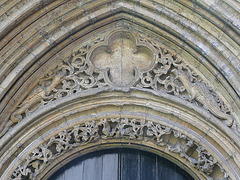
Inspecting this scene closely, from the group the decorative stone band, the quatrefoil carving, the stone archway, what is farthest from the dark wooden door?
the quatrefoil carving

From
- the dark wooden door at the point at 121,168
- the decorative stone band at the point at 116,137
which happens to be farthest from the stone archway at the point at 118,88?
the dark wooden door at the point at 121,168

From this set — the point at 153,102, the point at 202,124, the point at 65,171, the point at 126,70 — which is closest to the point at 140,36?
the point at 126,70

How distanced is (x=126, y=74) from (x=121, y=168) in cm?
140

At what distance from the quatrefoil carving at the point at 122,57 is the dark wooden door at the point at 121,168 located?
42.7 inches

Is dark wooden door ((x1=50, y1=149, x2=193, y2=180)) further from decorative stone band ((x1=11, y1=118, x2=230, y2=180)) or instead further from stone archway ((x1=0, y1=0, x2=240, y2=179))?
decorative stone band ((x1=11, y1=118, x2=230, y2=180))

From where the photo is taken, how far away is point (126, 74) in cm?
762

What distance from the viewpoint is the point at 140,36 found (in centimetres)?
785

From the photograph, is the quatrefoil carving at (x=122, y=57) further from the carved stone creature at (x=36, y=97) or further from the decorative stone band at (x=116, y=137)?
the decorative stone band at (x=116, y=137)

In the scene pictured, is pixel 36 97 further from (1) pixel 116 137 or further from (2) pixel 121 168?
(2) pixel 121 168

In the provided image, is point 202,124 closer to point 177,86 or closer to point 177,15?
point 177,86

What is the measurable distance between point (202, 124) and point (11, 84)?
106 inches

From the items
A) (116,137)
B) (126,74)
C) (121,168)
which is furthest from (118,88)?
(121,168)

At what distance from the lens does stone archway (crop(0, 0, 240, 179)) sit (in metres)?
6.90

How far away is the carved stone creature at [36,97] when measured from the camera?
7.22m
